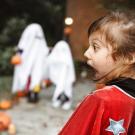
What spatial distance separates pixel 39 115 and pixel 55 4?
367 centimetres

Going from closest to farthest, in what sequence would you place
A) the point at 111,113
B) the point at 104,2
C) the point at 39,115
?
1. the point at 111,113
2. the point at 39,115
3. the point at 104,2

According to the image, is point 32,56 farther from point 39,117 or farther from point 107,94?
point 107,94

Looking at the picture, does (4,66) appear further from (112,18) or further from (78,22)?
(112,18)

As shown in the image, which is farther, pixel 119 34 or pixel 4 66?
pixel 4 66

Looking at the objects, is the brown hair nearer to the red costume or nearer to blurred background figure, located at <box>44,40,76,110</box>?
the red costume

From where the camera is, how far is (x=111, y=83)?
5.38 feet

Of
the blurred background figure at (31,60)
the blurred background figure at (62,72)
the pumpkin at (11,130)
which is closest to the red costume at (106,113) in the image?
the pumpkin at (11,130)

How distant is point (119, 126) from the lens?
5.24ft

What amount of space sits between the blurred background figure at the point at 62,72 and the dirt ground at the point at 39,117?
0.15 m

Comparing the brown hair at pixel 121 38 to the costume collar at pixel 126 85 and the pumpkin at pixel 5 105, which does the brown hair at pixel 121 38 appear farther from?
the pumpkin at pixel 5 105

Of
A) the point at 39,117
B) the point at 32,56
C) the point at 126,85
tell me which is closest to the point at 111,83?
the point at 126,85

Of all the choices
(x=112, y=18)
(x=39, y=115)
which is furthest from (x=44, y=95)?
(x=112, y=18)

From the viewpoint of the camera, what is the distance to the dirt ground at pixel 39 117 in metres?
5.21

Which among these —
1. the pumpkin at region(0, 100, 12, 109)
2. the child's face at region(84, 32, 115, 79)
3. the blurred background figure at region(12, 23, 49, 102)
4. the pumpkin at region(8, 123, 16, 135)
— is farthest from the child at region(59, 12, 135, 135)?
the blurred background figure at region(12, 23, 49, 102)
